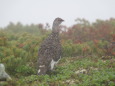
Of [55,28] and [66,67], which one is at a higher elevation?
[55,28]

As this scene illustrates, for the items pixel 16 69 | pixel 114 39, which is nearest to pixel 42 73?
pixel 16 69

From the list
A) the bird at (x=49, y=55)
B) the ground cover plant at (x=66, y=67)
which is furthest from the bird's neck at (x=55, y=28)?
the ground cover plant at (x=66, y=67)

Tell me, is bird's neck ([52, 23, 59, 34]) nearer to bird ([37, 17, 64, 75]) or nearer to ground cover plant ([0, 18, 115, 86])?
bird ([37, 17, 64, 75])

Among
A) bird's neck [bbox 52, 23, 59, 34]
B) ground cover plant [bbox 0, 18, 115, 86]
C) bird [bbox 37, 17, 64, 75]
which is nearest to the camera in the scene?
ground cover plant [bbox 0, 18, 115, 86]

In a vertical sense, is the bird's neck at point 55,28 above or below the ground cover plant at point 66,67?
above

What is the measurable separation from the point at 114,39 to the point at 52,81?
22.3ft

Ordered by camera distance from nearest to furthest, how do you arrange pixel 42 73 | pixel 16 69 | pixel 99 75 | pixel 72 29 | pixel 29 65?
pixel 99 75 < pixel 42 73 < pixel 16 69 < pixel 29 65 < pixel 72 29

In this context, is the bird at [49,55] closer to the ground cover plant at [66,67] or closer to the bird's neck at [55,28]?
the bird's neck at [55,28]

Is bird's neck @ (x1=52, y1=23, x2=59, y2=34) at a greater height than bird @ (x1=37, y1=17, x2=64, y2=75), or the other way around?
bird's neck @ (x1=52, y1=23, x2=59, y2=34)

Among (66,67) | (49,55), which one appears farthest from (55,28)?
(66,67)

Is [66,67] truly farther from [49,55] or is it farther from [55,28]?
[55,28]

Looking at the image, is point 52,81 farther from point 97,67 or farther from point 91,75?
point 97,67

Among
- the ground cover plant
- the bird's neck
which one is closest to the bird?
the bird's neck

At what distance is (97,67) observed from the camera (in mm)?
10539
